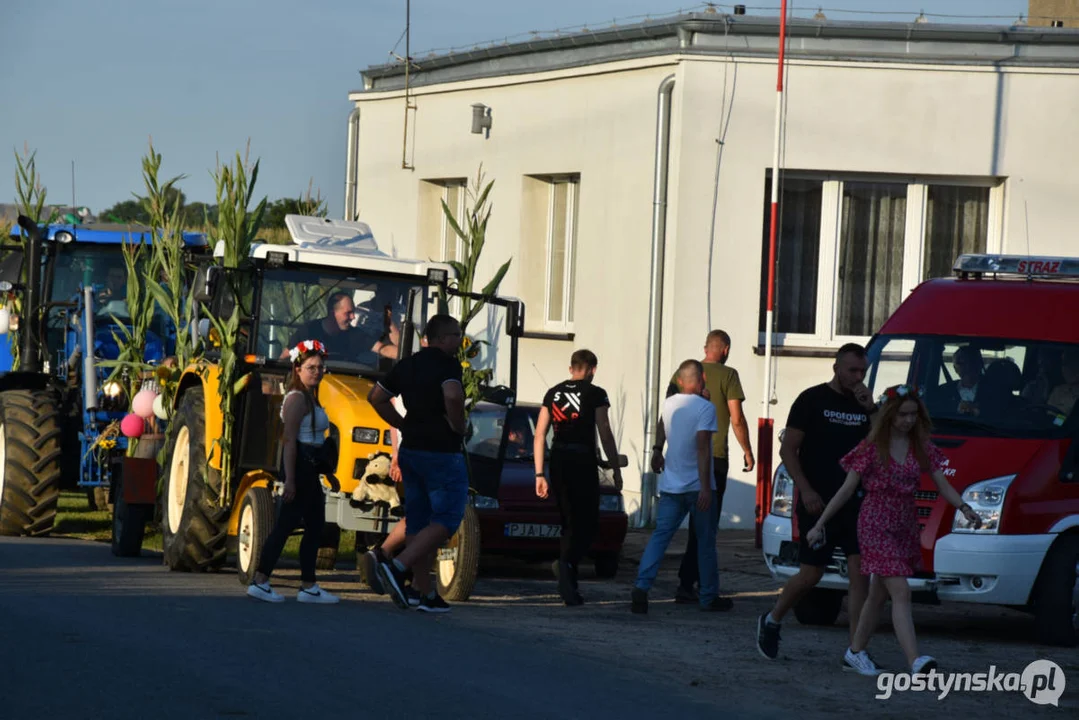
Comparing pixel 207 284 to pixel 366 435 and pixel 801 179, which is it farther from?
pixel 801 179

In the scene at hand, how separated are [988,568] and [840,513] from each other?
143 cm

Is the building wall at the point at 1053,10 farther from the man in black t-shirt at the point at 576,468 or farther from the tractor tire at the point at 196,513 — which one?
the tractor tire at the point at 196,513

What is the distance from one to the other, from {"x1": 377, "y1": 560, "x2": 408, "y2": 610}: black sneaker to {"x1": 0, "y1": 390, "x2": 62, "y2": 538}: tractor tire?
5.13 metres

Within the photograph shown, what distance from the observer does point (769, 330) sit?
1666 cm

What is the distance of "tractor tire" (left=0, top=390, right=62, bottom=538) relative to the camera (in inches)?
566

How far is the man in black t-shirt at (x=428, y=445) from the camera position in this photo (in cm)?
1042

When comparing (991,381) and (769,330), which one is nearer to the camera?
(991,381)

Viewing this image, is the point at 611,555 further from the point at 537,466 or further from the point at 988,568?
the point at 988,568

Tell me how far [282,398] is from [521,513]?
272 centimetres

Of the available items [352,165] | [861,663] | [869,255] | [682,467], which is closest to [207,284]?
[682,467]

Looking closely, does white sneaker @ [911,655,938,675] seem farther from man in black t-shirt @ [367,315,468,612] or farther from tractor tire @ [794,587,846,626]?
man in black t-shirt @ [367,315,468,612]

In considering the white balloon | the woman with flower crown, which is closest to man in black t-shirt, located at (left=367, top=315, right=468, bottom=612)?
the woman with flower crown

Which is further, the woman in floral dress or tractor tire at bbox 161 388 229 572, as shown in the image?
tractor tire at bbox 161 388 229 572

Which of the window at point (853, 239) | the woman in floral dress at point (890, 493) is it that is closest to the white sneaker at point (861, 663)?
the woman in floral dress at point (890, 493)
